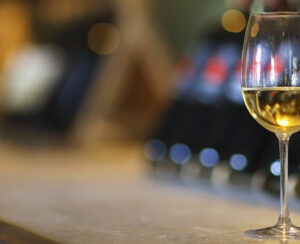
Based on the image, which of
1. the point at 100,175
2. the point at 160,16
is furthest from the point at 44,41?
the point at 100,175

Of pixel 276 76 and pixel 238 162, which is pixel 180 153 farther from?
pixel 276 76

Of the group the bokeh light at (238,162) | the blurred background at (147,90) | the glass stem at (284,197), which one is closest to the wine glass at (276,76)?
the glass stem at (284,197)

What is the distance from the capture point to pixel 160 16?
123 inches

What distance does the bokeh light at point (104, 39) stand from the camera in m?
2.50

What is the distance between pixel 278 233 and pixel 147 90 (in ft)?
6.65

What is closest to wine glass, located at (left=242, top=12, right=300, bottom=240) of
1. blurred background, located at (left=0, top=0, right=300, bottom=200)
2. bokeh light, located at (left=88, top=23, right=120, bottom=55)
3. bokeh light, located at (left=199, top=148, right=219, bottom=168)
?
blurred background, located at (left=0, top=0, right=300, bottom=200)

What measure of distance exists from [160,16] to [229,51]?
1.71 metres

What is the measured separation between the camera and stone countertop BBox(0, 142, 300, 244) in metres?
0.87

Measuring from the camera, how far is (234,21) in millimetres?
1427

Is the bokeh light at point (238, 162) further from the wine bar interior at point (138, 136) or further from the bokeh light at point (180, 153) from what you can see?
the bokeh light at point (180, 153)

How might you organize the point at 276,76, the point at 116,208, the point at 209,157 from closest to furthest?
the point at 276,76 < the point at 116,208 < the point at 209,157

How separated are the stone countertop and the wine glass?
0.09 m

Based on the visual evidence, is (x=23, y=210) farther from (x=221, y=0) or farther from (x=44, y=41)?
(x=44, y=41)

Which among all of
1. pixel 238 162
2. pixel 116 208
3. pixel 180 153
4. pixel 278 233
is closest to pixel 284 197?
pixel 278 233
